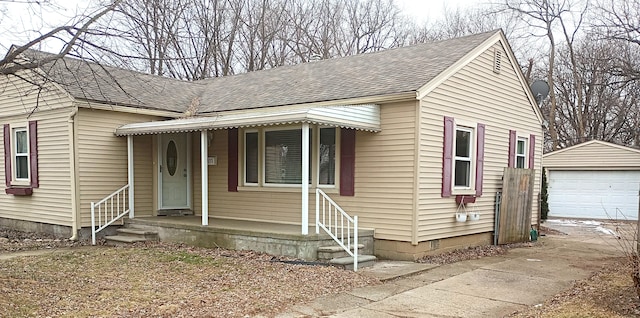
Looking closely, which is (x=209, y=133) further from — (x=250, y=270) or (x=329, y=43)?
(x=329, y=43)

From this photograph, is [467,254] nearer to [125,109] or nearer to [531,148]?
[531,148]

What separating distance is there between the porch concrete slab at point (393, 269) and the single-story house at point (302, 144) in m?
0.40

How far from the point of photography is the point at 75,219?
10141mm

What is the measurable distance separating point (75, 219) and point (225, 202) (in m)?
3.08

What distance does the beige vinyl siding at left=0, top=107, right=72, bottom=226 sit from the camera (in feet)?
34.1

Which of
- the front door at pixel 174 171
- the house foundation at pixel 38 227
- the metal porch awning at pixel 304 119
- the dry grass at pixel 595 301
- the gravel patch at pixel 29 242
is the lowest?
the gravel patch at pixel 29 242

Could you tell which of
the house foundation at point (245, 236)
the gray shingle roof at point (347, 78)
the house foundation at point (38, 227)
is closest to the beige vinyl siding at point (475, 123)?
the gray shingle roof at point (347, 78)

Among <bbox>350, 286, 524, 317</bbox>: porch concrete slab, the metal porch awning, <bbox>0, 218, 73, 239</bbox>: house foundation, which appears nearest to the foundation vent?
the metal porch awning

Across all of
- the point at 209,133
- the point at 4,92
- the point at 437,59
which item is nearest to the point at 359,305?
the point at 437,59

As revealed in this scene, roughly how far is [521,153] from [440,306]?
23.5ft

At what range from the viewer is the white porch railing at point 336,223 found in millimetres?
7855

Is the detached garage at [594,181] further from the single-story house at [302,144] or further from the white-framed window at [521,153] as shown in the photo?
the white-framed window at [521,153]

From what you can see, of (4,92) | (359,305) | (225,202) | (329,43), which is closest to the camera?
(359,305)

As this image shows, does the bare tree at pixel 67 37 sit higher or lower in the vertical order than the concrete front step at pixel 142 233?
→ higher
